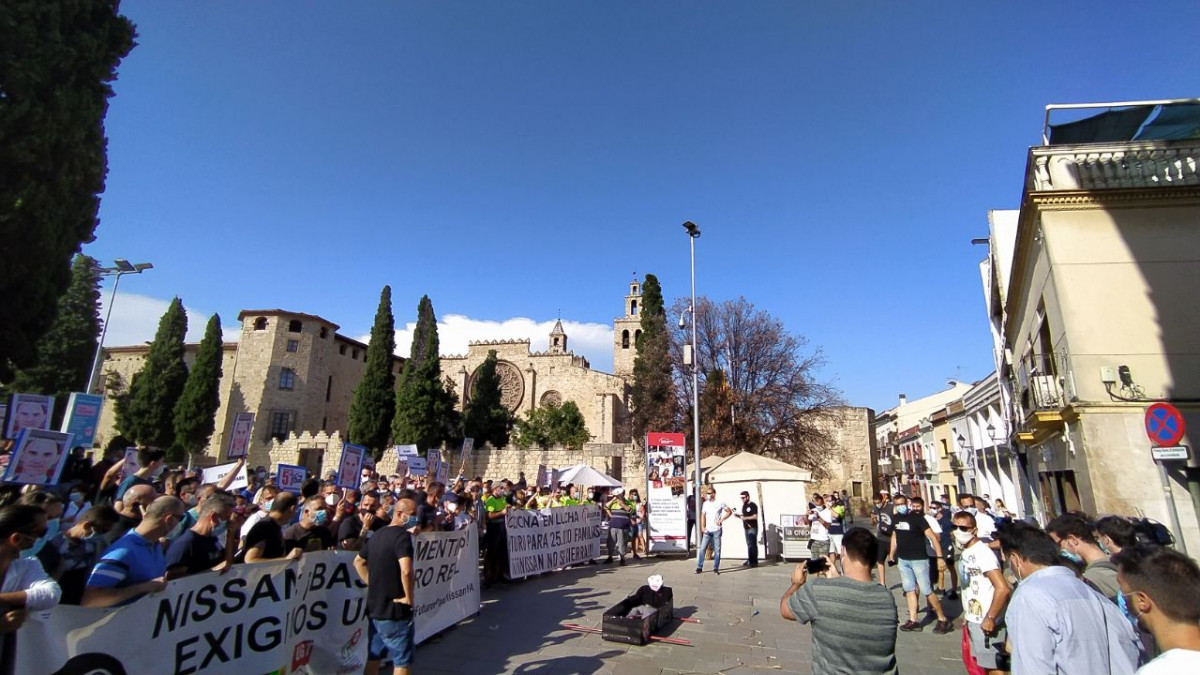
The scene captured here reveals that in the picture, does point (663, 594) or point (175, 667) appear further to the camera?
point (663, 594)

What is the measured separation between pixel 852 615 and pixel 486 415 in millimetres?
37357

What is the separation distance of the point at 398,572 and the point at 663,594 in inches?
166

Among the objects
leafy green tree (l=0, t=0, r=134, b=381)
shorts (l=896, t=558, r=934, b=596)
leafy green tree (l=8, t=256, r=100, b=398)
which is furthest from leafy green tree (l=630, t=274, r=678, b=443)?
leafy green tree (l=8, t=256, r=100, b=398)

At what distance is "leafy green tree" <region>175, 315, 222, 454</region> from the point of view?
33.8 metres

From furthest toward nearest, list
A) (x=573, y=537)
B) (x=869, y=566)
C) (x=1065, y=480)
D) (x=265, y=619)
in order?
(x=573, y=537)
(x=1065, y=480)
(x=265, y=619)
(x=869, y=566)

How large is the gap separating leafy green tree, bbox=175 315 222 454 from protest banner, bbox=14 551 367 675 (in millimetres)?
36885

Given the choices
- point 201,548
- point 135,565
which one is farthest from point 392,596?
point 135,565

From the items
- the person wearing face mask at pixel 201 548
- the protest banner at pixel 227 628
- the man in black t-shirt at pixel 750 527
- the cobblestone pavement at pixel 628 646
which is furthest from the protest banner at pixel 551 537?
the person wearing face mask at pixel 201 548

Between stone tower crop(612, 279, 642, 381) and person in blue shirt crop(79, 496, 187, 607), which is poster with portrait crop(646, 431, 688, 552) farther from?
stone tower crop(612, 279, 642, 381)

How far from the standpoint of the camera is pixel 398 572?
429cm

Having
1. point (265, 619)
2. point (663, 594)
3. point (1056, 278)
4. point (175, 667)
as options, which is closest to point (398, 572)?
point (265, 619)

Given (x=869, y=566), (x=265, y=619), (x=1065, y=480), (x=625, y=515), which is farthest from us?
(x=625, y=515)

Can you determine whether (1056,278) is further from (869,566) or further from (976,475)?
(976,475)

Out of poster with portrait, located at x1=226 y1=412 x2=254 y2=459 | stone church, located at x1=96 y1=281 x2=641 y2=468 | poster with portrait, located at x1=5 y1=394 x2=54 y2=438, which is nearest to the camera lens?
poster with portrait, located at x1=5 y1=394 x2=54 y2=438
